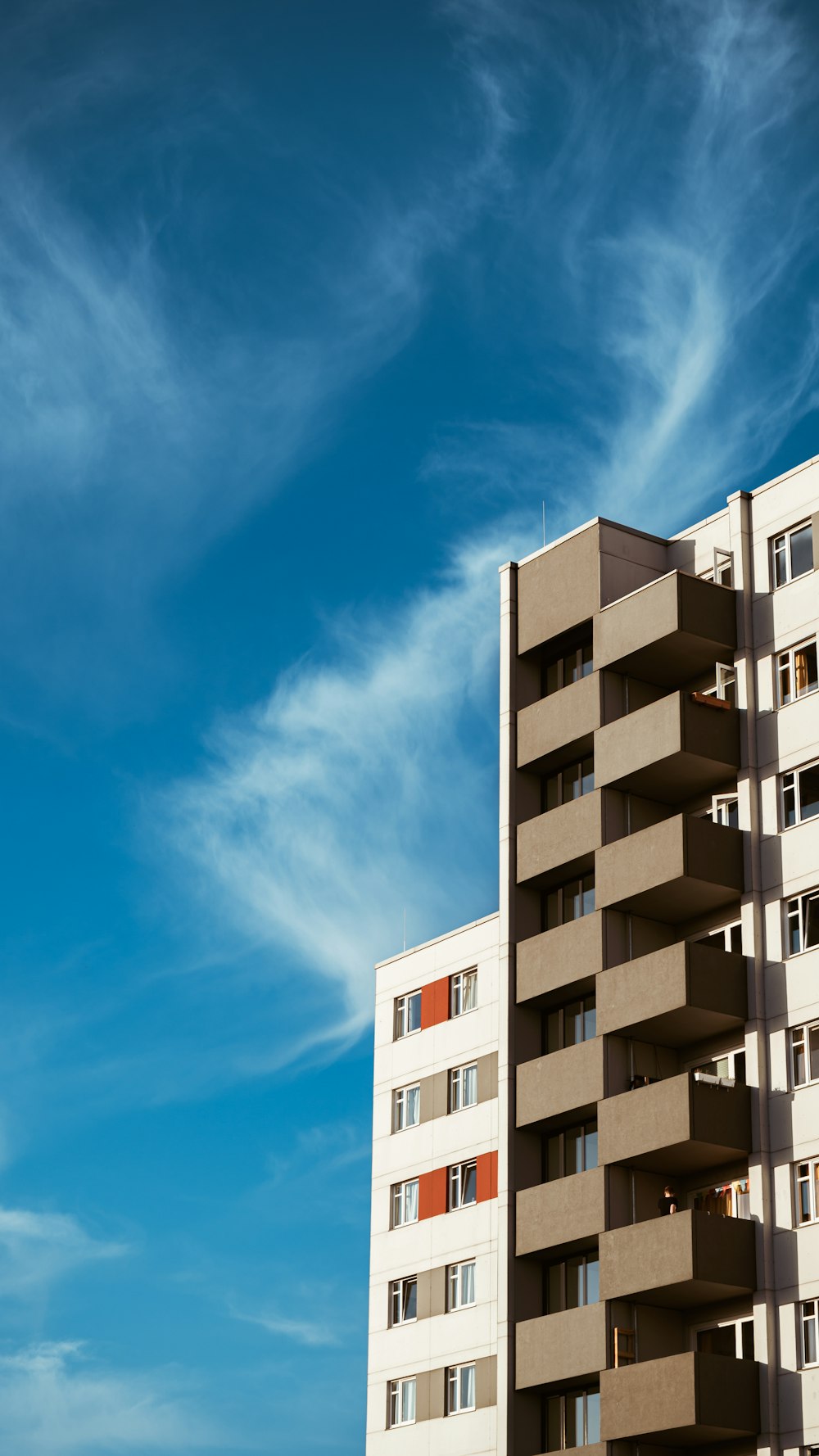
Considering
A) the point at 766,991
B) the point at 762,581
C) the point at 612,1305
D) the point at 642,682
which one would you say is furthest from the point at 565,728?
the point at 612,1305

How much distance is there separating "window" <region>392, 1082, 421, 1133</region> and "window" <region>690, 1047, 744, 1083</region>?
53.0 feet

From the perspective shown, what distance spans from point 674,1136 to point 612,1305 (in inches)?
202

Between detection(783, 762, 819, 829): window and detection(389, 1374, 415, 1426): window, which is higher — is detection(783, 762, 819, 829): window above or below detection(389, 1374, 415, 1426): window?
above

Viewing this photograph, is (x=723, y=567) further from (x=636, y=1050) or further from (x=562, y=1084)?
(x=562, y=1084)

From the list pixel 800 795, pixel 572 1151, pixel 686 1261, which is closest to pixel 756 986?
pixel 800 795

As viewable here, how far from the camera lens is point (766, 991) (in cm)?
5588

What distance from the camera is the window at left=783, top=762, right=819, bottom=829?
185ft

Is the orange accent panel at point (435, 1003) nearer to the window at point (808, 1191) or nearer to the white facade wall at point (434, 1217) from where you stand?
the white facade wall at point (434, 1217)

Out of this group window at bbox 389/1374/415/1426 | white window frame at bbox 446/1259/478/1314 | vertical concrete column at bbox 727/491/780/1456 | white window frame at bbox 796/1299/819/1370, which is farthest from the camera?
window at bbox 389/1374/415/1426

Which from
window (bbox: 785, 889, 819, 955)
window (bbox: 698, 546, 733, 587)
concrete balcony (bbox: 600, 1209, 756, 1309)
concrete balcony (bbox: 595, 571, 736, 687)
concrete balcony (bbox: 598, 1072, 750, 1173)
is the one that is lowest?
concrete balcony (bbox: 600, 1209, 756, 1309)

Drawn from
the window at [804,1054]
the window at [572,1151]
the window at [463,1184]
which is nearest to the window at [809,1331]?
the window at [804,1054]

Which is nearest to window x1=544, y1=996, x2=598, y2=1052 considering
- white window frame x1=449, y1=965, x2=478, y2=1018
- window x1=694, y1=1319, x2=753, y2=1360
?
white window frame x1=449, y1=965, x2=478, y2=1018

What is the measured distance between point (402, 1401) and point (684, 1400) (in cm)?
1816

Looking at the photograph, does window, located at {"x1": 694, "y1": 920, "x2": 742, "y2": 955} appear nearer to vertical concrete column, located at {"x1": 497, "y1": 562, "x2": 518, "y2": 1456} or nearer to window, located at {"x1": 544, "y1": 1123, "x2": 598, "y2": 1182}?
window, located at {"x1": 544, "y1": 1123, "x2": 598, "y2": 1182}
